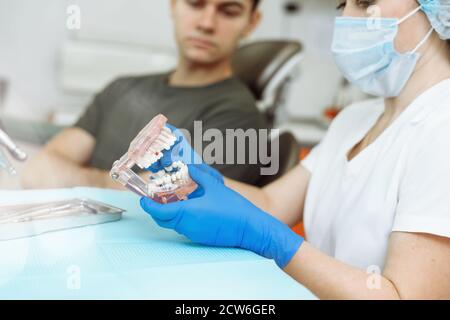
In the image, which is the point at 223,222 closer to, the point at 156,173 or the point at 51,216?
the point at 156,173

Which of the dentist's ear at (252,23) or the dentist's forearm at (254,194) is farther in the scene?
the dentist's ear at (252,23)

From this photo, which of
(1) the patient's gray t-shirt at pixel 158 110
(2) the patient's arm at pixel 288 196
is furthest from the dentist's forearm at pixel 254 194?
(1) the patient's gray t-shirt at pixel 158 110

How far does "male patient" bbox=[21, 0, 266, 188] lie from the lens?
1394 mm

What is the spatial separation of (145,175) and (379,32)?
44 centimetres

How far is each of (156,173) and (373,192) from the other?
1.16 ft

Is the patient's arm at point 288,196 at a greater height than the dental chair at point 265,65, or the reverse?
the dental chair at point 265,65

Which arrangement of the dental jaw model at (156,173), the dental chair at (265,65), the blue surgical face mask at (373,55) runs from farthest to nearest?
the dental chair at (265,65) → the blue surgical face mask at (373,55) → the dental jaw model at (156,173)

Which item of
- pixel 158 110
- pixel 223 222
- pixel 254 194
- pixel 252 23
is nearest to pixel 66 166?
pixel 158 110

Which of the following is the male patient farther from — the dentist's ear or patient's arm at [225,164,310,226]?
patient's arm at [225,164,310,226]

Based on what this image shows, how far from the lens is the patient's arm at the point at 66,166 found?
1137 millimetres

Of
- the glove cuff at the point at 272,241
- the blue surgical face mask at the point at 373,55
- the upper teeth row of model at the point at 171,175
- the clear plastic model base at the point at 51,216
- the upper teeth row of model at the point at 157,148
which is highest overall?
the blue surgical face mask at the point at 373,55

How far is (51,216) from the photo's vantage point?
81 cm

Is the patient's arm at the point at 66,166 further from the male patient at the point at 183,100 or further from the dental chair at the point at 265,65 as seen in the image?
the dental chair at the point at 265,65
